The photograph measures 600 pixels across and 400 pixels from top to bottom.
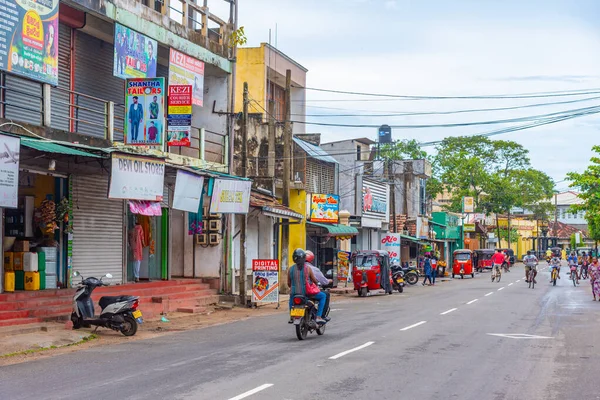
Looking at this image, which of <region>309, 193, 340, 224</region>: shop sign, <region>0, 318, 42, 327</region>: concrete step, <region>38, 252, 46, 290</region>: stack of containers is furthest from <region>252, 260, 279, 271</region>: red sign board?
<region>309, 193, 340, 224</region>: shop sign

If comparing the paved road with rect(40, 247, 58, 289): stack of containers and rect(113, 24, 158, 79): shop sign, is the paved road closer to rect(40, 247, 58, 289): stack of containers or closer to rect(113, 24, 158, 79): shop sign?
rect(40, 247, 58, 289): stack of containers

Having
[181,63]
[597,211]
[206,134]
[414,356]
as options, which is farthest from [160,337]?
[597,211]

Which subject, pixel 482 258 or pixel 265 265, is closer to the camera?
pixel 265 265

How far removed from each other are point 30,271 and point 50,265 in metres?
0.83

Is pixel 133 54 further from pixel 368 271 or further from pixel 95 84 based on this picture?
pixel 368 271

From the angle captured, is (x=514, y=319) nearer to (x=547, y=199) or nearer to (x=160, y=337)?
(x=160, y=337)

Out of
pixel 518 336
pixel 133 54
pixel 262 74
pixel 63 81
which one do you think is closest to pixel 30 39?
pixel 63 81

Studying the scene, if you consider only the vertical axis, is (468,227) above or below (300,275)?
above

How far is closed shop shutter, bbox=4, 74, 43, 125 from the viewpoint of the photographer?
698 inches

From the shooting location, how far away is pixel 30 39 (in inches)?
656

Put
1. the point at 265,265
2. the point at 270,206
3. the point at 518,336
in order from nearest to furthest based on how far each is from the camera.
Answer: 1. the point at 518,336
2. the point at 265,265
3. the point at 270,206

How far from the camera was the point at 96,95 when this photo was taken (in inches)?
846

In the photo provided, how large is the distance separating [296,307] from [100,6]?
31.8ft

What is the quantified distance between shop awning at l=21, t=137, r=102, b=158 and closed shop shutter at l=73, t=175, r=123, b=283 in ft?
12.5
